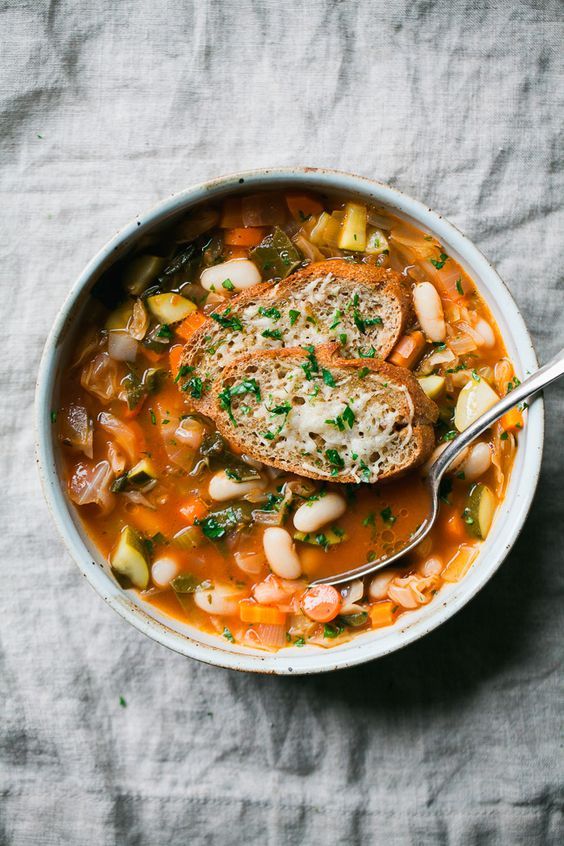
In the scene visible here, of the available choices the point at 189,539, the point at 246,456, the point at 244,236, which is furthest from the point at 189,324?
the point at 189,539

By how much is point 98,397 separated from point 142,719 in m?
1.29

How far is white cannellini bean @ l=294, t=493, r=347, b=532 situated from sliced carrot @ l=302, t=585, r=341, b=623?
0.23m

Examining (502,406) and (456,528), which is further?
(456,528)

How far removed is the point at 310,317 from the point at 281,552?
2.79ft

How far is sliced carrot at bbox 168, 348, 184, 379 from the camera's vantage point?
2777 millimetres

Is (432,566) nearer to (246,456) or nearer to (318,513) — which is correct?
(318,513)

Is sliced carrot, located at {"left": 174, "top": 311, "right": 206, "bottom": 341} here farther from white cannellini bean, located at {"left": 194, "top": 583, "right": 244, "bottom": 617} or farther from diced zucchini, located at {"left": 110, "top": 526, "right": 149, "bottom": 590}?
white cannellini bean, located at {"left": 194, "top": 583, "right": 244, "bottom": 617}

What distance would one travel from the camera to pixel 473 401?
2.71 metres

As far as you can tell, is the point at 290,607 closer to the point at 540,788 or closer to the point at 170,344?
the point at 170,344

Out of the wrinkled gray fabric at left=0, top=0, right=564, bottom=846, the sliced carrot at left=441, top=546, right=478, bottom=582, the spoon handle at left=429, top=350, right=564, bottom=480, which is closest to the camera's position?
the spoon handle at left=429, top=350, right=564, bottom=480

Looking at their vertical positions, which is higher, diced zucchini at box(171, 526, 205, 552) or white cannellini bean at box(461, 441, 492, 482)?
white cannellini bean at box(461, 441, 492, 482)

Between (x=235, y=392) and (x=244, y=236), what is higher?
(x=244, y=236)

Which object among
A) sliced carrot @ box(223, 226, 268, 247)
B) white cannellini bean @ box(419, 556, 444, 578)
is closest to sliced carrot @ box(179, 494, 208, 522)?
white cannellini bean @ box(419, 556, 444, 578)

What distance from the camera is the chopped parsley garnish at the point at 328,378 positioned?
2678 mm
